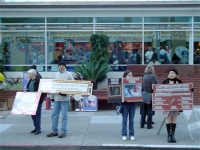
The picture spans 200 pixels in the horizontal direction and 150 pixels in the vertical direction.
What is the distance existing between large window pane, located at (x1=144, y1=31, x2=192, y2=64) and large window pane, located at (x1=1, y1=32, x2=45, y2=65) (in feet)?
16.6

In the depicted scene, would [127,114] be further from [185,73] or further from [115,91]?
[185,73]

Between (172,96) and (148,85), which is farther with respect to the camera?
(148,85)

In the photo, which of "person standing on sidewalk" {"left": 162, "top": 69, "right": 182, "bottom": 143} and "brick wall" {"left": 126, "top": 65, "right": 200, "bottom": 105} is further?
"brick wall" {"left": 126, "top": 65, "right": 200, "bottom": 105}

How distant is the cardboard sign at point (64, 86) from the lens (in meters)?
9.23

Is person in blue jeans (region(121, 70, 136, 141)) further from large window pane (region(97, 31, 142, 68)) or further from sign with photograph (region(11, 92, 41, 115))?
large window pane (region(97, 31, 142, 68))

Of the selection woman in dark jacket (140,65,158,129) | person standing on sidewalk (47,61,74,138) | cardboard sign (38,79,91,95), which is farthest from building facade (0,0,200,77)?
person standing on sidewalk (47,61,74,138)

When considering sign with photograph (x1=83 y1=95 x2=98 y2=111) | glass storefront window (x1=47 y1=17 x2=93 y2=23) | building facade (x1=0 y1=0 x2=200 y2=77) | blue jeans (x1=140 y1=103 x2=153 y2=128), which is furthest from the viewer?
glass storefront window (x1=47 y1=17 x2=93 y2=23)

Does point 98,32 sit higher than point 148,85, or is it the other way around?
point 98,32

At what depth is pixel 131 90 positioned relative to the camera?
8961 millimetres

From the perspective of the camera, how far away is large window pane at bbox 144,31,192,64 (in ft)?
55.9

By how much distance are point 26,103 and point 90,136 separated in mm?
1907

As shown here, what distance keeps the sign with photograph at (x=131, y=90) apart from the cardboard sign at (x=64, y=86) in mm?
1055

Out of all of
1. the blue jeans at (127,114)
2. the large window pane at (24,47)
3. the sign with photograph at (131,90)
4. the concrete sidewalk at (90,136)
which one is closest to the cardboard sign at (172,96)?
the sign with photograph at (131,90)

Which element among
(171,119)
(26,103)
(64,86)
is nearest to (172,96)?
(171,119)
